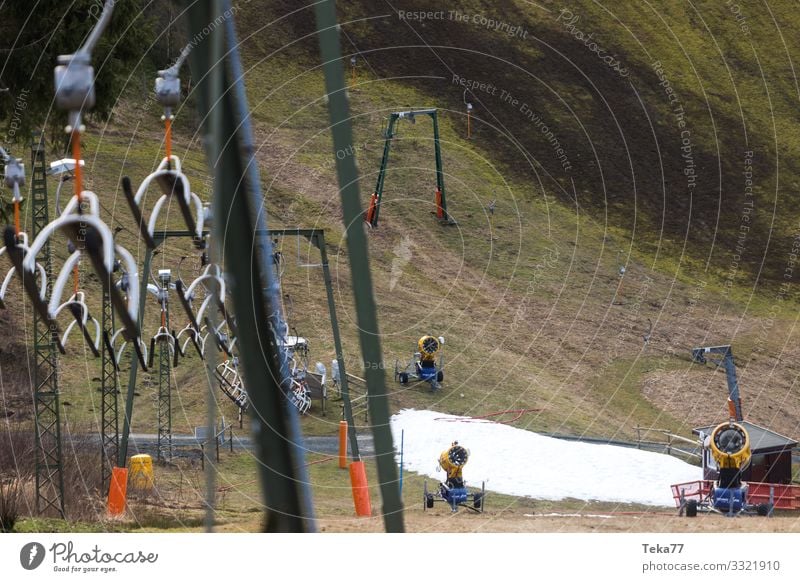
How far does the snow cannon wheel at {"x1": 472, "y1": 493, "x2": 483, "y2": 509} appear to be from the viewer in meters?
9.98

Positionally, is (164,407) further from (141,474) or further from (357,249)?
(357,249)

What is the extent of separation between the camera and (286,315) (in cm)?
1630

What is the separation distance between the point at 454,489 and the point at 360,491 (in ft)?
3.32

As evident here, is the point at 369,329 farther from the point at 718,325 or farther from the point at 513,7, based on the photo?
the point at 513,7

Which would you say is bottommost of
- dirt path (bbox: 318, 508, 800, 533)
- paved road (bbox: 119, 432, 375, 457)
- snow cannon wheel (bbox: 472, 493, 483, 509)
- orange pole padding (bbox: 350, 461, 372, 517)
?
dirt path (bbox: 318, 508, 800, 533)

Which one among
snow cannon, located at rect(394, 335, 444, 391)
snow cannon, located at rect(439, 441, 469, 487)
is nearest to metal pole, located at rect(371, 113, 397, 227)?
snow cannon, located at rect(394, 335, 444, 391)

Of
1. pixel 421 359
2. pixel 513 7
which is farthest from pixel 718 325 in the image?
pixel 513 7

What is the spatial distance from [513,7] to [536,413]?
1567 cm

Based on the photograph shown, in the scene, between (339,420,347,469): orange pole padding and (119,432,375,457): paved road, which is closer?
(339,420,347,469): orange pole padding

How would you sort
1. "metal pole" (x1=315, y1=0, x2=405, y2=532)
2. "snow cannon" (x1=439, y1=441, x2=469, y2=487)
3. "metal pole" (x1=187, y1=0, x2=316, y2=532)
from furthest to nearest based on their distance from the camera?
"snow cannon" (x1=439, y1=441, x2=469, y2=487) → "metal pole" (x1=315, y1=0, x2=405, y2=532) → "metal pole" (x1=187, y1=0, x2=316, y2=532)
